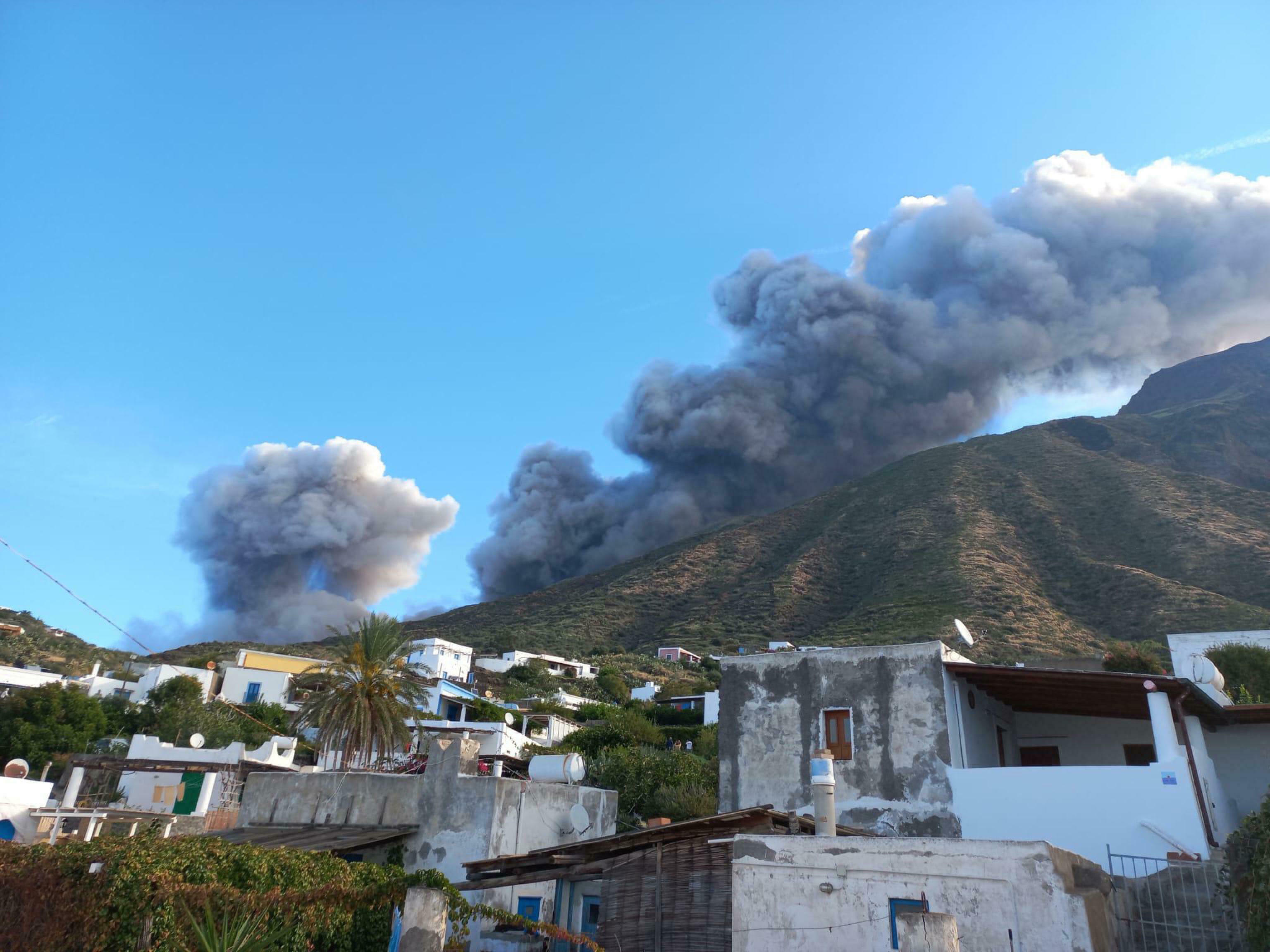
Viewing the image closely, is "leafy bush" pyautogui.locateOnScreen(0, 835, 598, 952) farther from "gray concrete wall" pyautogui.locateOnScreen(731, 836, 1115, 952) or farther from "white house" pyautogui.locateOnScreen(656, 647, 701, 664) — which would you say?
"white house" pyautogui.locateOnScreen(656, 647, 701, 664)

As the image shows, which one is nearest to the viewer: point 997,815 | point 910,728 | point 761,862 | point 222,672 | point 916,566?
point 761,862

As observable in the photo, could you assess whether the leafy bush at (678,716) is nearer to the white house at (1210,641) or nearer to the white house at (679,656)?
the white house at (679,656)

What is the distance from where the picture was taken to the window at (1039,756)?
16078mm

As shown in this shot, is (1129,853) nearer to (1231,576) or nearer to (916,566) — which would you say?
(1231,576)

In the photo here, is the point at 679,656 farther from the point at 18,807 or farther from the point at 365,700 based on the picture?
the point at 18,807

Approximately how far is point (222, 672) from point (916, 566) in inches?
1505

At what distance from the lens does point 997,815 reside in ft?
42.1

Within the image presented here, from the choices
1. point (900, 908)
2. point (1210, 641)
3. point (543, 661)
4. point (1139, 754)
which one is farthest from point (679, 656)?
point (900, 908)

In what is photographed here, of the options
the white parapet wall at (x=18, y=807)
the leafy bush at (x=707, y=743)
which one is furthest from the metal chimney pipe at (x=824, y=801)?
the leafy bush at (x=707, y=743)

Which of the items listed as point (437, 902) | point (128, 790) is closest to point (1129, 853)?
point (437, 902)

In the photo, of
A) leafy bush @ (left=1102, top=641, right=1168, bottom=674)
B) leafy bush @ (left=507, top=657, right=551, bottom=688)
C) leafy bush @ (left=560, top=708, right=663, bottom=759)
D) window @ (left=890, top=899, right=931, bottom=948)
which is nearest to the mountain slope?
leafy bush @ (left=507, top=657, right=551, bottom=688)

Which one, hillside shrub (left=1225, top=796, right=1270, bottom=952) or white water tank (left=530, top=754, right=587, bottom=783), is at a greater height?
white water tank (left=530, top=754, right=587, bottom=783)

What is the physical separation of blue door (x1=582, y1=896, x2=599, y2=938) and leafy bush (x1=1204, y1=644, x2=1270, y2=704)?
1683cm

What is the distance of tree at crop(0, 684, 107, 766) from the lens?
27.8m
